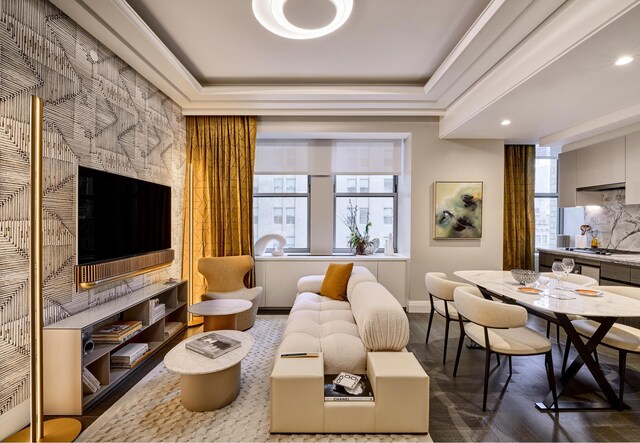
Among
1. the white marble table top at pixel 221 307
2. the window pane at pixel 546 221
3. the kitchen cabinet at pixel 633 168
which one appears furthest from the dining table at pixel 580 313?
the window pane at pixel 546 221

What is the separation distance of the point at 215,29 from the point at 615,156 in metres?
4.74

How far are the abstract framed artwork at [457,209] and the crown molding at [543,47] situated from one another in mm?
1022

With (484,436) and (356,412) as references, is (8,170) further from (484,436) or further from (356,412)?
(484,436)

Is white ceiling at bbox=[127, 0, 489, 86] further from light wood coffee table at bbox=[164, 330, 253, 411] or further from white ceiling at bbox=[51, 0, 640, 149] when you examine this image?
light wood coffee table at bbox=[164, 330, 253, 411]

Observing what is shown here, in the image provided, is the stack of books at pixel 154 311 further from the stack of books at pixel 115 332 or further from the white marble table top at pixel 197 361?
the white marble table top at pixel 197 361

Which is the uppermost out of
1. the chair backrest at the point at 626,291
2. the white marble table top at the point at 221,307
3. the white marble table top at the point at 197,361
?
the chair backrest at the point at 626,291

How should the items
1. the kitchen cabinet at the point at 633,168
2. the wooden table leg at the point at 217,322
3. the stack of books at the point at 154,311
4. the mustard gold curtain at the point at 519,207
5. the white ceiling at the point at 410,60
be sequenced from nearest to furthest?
the white ceiling at the point at 410,60 → the stack of books at the point at 154,311 → the wooden table leg at the point at 217,322 → the kitchen cabinet at the point at 633,168 → the mustard gold curtain at the point at 519,207

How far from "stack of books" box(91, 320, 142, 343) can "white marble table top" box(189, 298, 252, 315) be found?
0.49 meters

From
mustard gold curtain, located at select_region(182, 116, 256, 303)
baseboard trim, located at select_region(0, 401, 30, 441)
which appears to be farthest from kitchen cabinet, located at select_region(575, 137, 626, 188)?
baseboard trim, located at select_region(0, 401, 30, 441)

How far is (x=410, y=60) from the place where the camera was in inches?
113

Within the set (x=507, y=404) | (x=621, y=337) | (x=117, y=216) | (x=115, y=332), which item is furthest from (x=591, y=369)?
(x=117, y=216)

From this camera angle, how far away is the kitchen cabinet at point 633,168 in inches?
129

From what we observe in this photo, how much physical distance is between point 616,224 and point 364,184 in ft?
11.4

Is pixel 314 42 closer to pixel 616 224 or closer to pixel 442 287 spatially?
pixel 442 287
